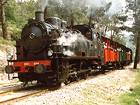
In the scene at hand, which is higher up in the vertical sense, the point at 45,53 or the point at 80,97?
the point at 45,53

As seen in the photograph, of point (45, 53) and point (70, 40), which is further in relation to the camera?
point (70, 40)

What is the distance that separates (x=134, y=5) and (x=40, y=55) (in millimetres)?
26213

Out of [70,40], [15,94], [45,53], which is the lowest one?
[15,94]

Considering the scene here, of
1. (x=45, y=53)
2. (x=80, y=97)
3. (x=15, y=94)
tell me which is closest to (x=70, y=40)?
(x=45, y=53)

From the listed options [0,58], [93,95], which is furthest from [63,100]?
[0,58]

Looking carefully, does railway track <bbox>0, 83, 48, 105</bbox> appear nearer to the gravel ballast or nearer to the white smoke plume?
the gravel ballast

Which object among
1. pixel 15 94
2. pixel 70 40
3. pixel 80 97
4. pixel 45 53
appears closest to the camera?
pixel 80 97

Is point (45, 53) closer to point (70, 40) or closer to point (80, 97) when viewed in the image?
point (70, 40)

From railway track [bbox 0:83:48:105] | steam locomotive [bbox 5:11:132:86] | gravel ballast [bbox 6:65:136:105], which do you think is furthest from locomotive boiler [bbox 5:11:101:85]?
gravel ballast [bbox 6:65:136:105]

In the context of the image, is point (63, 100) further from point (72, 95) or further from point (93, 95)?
point (93, 95)

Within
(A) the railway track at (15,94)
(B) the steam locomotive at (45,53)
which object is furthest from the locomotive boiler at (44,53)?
(A) the railway track at (15,94)

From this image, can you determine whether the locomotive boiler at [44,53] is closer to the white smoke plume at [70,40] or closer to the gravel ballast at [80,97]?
the white smoke plume at [70,40]

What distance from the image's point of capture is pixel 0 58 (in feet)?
86.4

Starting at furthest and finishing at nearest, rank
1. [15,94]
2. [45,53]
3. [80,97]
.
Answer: [45,53], [15,94], [80,97]
